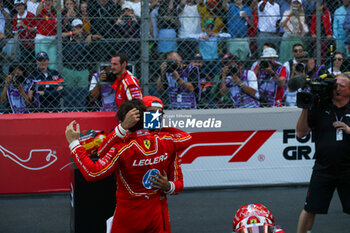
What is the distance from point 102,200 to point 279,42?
14.5 feet

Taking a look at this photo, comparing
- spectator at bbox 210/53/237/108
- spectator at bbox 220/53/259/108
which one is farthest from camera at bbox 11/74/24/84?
spectator at bbox 220/53/259/108

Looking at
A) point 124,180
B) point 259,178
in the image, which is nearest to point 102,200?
point 124,180

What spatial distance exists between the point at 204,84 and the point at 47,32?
7.59ft

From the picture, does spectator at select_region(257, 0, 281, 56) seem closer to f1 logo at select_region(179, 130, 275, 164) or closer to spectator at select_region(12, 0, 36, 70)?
f1 logo at select_region(179, 130, 275, 164)

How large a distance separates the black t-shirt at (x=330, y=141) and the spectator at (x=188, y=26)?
3033mm

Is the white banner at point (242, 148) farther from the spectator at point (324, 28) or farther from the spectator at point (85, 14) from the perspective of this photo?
the spectator at point (85, 14)

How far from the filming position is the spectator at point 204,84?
8.54 meters

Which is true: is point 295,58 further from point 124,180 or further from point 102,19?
point 124,180

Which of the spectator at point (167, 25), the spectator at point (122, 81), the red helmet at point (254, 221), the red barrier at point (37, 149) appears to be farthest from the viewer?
the spectator at point (167, 25)

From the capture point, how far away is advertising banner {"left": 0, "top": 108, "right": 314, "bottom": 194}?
8.14 m

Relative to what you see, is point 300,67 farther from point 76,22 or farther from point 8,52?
point 8,52

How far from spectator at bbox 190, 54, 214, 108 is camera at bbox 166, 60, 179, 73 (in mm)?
248

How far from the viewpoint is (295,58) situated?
355 inches

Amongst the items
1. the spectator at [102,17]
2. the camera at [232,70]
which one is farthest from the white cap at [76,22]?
the camera at [232,70]
